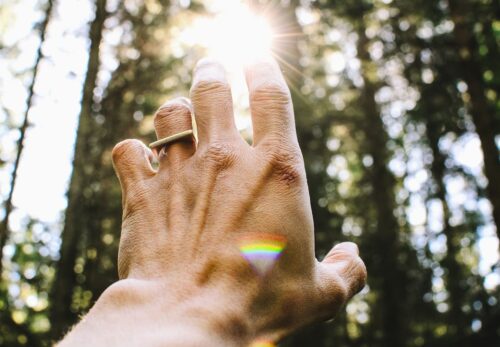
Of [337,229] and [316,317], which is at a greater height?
[316,317]

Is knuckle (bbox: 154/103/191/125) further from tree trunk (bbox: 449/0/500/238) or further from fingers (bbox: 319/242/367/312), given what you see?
tree trunk (bbox: 449/0/500/238)

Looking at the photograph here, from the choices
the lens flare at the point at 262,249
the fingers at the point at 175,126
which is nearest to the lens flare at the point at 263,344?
the lens flare at the point at 262,249

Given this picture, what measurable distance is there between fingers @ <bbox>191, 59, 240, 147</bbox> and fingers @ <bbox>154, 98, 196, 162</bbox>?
0.09m

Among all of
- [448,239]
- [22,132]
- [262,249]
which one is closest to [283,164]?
[262,249]

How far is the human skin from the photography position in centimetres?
128

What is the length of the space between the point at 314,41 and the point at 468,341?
944 centimetres

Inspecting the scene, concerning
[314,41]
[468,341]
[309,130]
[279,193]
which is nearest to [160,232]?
[279,193]

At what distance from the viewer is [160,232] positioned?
150 cm

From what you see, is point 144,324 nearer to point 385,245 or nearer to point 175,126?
point 175,126

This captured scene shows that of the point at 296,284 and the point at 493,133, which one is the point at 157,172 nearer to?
the point at 296,284

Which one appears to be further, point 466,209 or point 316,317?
point 466,209

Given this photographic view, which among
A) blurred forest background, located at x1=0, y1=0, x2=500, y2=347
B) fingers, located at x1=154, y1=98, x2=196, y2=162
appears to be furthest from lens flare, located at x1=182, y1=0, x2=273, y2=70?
fingers, located at x1=154, y1=98, x2=196, y2=162

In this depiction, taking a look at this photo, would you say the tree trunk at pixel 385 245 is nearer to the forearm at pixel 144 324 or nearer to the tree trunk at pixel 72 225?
the tree trunk at pixel 72 225

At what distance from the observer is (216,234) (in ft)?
4.74
